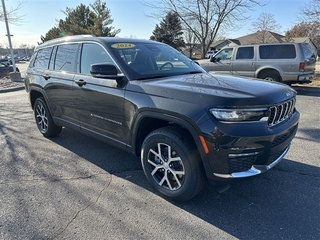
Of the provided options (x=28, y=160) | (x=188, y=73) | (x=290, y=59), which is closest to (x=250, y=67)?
(x=290, y=59)

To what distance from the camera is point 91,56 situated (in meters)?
3.53

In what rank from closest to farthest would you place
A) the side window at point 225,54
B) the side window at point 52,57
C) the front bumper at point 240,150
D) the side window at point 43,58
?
the front bumper at point 240,150, the side window at point 52,57, the side window at point 43,58, the side window at point 225,54

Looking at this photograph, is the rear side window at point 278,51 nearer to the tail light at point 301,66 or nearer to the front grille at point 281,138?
the tail light at point 301,66

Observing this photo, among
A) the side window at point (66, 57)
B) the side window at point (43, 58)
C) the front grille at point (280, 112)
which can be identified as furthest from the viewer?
the side window at point (43, 58)

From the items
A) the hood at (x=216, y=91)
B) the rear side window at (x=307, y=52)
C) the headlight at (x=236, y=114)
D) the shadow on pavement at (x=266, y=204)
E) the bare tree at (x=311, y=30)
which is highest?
the bare tree at (x=311, y=30)

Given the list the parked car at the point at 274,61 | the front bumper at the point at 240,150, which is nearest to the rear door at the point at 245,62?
the parked car at the point at 274,61

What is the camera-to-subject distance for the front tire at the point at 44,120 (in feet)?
15.2

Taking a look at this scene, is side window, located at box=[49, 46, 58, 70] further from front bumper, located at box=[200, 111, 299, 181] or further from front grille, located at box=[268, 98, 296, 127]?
front grille, located at box=[268, 98, 296, 127]

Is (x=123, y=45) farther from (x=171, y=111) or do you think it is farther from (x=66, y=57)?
(x=171, y=111)

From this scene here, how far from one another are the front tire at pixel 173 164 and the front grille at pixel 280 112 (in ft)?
2.68

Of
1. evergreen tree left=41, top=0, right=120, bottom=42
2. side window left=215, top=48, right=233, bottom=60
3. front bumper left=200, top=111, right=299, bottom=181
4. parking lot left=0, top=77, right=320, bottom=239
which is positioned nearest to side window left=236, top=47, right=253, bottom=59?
side window left=215, top=48, right=233, bottom=60

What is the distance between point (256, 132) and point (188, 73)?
158 centimetres

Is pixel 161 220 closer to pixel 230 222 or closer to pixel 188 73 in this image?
pixel 230 222

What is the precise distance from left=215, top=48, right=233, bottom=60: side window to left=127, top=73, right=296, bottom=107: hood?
8.05 metres
